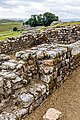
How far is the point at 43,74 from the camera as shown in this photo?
771 cm

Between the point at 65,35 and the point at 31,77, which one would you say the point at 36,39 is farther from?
the point at 31,77

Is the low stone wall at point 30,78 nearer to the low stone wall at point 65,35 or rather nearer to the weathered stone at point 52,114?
the weathered stone at point 52,114

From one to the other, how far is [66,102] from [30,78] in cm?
150

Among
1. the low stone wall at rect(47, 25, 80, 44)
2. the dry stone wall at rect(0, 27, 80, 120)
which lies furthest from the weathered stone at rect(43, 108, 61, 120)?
the low stone wall at rect(47, 25, 80, 44)

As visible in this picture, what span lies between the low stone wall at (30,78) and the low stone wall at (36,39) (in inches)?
274

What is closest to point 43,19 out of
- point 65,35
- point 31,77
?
point 65,35

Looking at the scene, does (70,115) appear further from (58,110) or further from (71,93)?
(71,93)

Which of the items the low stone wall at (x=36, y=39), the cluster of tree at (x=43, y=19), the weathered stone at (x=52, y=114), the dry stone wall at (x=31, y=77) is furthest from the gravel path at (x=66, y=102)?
the cluster of tree at (x=43, y=19)

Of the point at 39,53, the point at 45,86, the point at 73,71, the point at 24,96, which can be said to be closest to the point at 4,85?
the point at 24,96

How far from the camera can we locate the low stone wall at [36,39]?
1539 centimetres

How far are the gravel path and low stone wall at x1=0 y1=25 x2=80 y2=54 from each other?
7.47m

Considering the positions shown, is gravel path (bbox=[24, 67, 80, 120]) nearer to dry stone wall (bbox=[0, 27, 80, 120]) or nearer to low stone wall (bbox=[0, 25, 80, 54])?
dry stone wall (bbox=[0, 27, 80, 120])

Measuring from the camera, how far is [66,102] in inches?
301

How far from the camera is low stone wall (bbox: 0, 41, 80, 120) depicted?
6492 mm
